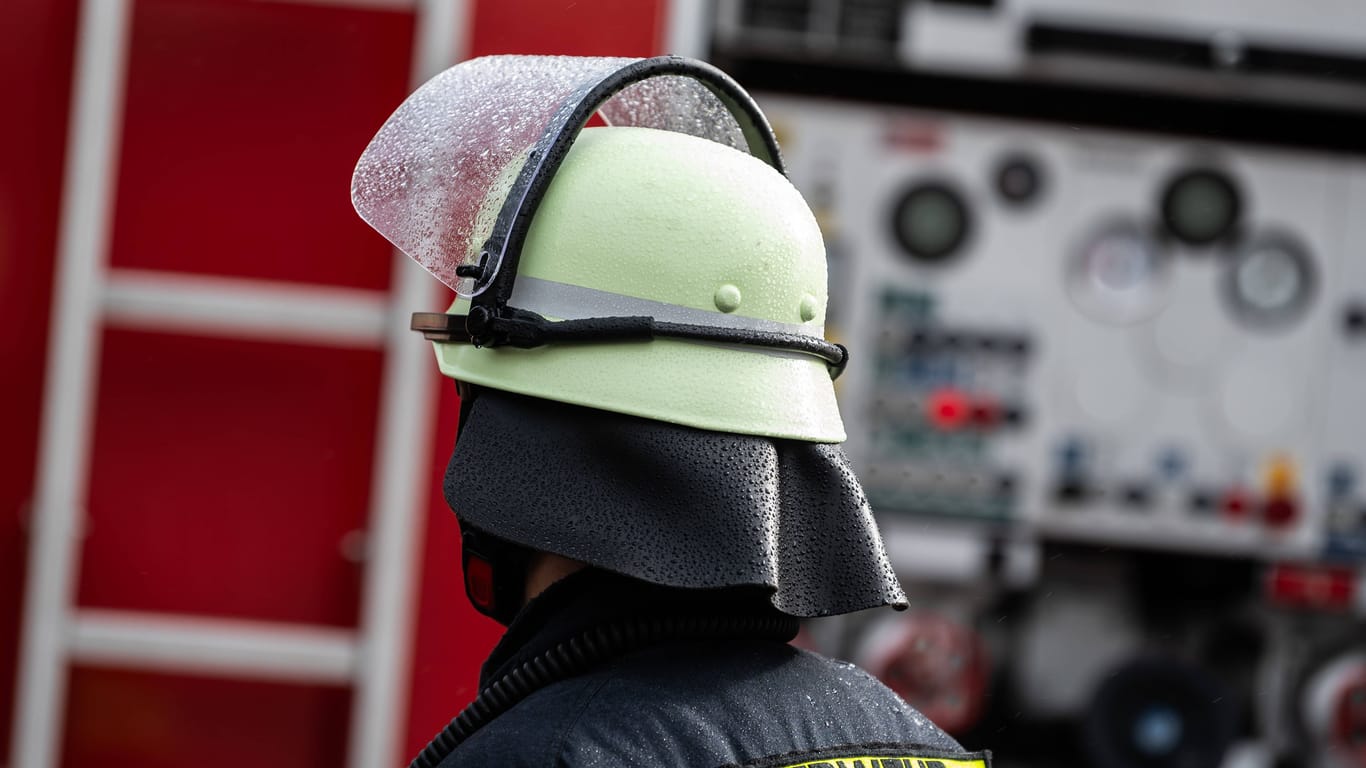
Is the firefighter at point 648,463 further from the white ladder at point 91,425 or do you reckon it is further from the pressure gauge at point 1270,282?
the pressure gauge at point 1270,282

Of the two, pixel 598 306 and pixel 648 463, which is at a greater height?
pixel 598 306

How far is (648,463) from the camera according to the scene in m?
1.42

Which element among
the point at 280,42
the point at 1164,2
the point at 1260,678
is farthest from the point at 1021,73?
the point at 280,42

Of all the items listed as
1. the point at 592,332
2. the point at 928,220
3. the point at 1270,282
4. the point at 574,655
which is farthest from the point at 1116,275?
the point at 574,655

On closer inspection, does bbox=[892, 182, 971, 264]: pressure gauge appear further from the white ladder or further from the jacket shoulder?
the jacket shoulder

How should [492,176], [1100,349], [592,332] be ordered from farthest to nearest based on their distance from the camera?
[1100,349], [492,176], [592,332]

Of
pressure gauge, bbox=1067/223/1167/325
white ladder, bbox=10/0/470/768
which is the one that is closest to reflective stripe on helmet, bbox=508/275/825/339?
white ladder, bbox=10/0/470/768

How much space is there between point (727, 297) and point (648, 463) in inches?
7.3

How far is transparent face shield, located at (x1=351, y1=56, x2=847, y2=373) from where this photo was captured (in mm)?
1507

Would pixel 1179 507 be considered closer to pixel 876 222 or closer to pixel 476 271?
pixel 876 222

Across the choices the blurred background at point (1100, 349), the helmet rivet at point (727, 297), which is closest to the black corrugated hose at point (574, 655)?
the helmet rivet at point (727, 297)

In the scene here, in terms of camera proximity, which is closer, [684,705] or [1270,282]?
[684,705]

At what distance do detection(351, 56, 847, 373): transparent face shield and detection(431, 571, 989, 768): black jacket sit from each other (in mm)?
235

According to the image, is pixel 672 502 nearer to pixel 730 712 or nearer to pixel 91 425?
pixel 730 712
